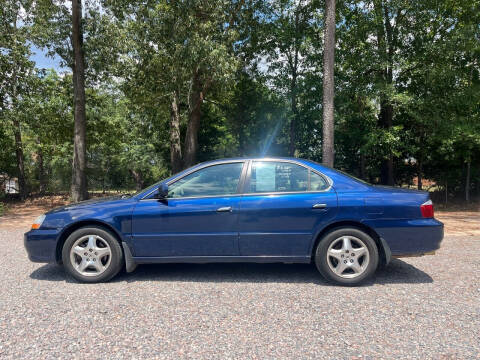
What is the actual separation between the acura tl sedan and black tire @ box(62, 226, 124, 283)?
0.04 feet

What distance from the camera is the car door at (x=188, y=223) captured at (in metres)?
3.91

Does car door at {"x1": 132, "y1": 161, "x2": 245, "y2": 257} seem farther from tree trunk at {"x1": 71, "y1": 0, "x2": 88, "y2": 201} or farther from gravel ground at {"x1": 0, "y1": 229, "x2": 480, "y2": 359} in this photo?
tree trunk at {"x1": 71, "y1": 0, "x2": 88, "y2": 201}

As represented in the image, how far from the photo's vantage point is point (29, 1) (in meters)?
12.8

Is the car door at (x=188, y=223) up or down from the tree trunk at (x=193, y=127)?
down

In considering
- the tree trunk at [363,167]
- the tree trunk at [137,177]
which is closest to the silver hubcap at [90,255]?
the tree trunk at [363,167]

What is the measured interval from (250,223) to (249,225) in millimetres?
28

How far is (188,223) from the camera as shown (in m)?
3.93

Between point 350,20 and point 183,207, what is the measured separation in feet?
43.2

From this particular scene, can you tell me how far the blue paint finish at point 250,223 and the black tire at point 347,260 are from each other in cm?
12

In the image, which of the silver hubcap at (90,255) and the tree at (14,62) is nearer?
the silver hubcap at (90,255)

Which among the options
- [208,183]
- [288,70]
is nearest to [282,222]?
[208,183]

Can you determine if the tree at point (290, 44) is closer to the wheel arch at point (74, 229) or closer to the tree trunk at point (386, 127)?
the tree trunk at point (386, 127)

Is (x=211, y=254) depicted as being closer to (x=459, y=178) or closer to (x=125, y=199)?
(x=125, y=199)

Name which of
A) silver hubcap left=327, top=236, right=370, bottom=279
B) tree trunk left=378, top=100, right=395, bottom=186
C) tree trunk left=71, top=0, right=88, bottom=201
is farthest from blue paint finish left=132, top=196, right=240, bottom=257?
tree trunk left=378, top=100, right=395, bottom=186
